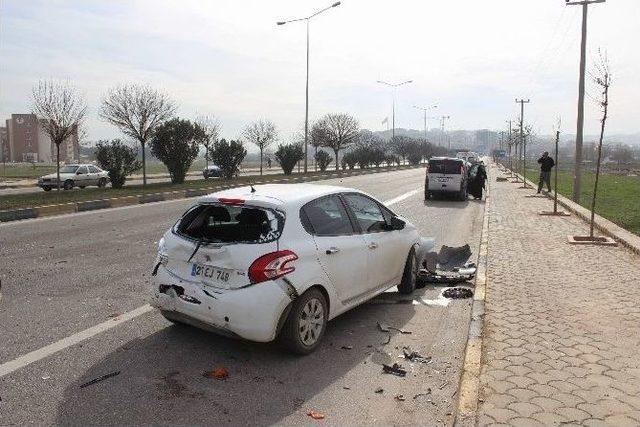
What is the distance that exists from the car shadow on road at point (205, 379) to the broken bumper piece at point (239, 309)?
310 mm

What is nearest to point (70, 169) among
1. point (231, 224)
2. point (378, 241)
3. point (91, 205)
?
point (91, 205)

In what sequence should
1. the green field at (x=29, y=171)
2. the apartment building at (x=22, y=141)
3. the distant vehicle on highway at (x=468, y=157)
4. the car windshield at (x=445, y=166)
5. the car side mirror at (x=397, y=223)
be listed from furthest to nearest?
the apartment building at (x=22, y=141) < the green field at (x=29, y=171) < the distant vehicle on highway at (x=468, y=157) < the car windshield at (x=445, y=166) < the car side mirror at (x=397, y=223)

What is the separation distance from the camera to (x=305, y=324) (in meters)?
4.73

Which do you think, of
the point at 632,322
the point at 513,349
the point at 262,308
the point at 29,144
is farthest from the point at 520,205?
the point at 29,144

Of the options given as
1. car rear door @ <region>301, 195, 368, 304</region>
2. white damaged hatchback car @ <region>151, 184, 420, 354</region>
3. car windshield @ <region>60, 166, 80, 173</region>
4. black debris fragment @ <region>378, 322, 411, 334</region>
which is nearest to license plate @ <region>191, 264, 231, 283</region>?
white damaged hatchback car @ <region>151, 184, 420, 354</region>

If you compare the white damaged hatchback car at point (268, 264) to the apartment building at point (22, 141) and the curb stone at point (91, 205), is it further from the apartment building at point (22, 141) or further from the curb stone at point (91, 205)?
the apartment building at point (22, 141)

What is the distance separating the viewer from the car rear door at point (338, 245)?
4941 millimetres

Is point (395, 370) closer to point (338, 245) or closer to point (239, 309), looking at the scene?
point (338, 245)

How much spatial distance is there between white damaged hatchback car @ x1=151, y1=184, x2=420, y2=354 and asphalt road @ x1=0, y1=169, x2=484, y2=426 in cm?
31

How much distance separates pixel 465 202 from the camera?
2100 cm

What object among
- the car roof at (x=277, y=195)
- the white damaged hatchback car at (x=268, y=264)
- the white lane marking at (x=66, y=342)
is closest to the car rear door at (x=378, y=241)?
the white damaged hatchback car at (x=268, y=264)

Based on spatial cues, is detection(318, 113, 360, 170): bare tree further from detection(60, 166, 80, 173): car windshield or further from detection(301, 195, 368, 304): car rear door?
detection(301, 195, 368, 304): car rear door

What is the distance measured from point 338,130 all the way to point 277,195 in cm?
5231

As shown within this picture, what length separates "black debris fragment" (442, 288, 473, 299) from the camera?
680 centimetres
